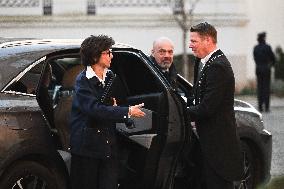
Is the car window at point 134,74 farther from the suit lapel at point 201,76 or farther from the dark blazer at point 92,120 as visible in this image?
the dark blazer at point 92,120

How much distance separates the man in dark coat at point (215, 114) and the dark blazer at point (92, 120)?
0.74 m

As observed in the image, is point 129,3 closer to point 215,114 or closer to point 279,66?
point 279,66

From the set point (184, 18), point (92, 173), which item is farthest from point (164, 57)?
point (184, 18)

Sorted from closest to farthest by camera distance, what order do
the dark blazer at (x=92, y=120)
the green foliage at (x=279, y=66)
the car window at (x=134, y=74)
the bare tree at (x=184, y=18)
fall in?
1. the dark blazer at (x=92, y=120)
2. the car window at (x=134, y=74)
3. the bare tree at (x=184, y=18)
4. the green foliage at (x=279, y=66)

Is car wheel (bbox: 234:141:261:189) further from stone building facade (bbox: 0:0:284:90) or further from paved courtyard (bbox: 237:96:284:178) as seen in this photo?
stone building facade (bbox: 0:0:284:90)

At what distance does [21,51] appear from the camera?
261 inches

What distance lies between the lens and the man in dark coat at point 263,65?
18859 mm

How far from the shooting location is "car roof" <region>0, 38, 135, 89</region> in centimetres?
643

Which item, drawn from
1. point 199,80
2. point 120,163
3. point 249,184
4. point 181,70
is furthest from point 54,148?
point 181,70

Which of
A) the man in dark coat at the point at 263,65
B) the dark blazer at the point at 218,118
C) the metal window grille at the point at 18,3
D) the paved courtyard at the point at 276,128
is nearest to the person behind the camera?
the dark blazer at the point at 218,118

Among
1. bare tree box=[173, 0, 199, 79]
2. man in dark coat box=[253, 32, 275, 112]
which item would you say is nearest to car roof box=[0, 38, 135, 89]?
man in dark coat box=[253, 32, 275, 112]

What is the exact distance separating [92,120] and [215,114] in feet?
3.13

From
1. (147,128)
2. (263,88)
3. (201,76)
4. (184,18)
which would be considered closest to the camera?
(201,76)

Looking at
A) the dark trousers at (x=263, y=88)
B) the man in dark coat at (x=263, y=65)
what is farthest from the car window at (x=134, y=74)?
the dark trousers at (x=263, y=88)
